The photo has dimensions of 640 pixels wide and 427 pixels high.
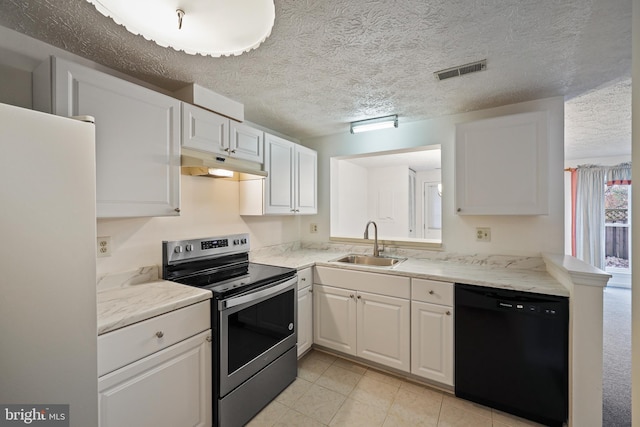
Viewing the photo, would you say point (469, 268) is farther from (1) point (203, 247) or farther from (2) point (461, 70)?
(1) point (203, 247)

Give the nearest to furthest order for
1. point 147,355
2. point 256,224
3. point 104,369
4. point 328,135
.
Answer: point 104,369 → point 147,355 → point 256,224 → point 328,135

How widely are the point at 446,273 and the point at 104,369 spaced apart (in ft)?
6.78

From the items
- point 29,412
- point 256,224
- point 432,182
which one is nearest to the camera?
point 29,412

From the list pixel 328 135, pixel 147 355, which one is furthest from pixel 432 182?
pixel 147 355

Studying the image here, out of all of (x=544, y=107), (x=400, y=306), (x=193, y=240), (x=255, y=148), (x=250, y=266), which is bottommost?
(x=400, y=306)

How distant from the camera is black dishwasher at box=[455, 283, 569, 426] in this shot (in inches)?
64.4

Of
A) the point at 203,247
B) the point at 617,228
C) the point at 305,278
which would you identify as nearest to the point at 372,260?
the point at 305,278

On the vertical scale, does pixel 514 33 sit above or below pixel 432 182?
above

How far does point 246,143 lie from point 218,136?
0.89 ft

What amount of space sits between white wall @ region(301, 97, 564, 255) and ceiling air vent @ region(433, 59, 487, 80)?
79cm

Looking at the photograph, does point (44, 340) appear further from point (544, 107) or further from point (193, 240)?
point (544, 107)

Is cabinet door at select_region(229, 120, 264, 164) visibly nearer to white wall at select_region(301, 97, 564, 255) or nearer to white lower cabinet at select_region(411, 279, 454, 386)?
white wall at select_region(301, 97, 564, 255)

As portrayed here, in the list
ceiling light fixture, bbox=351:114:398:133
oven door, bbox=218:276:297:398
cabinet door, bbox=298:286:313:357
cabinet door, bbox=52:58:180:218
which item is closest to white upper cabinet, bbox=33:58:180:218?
cabinet door, bbox=52:58:180:218

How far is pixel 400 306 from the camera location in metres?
2.12
